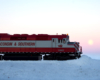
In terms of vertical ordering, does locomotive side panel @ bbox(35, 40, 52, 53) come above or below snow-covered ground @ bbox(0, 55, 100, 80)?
above

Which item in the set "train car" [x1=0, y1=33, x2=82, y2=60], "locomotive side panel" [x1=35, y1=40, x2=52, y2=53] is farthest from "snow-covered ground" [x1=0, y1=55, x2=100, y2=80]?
"locomotive side panel" [x1=35, y1=40, x2=52, y2=53]

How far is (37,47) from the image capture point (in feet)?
68.5

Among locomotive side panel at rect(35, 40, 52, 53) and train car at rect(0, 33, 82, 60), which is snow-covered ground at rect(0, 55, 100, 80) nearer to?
train car at rect(0, 33, 82, 60)

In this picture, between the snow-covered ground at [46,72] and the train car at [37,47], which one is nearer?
the snow-covered ground at [46,72]

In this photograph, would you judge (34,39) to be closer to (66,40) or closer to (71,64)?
(66,40)

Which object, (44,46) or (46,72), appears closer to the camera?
(46,72)

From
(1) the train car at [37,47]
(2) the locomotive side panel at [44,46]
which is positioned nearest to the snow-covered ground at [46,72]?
(1) the train car at [37,47]

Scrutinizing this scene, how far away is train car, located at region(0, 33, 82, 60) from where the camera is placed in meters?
20.3

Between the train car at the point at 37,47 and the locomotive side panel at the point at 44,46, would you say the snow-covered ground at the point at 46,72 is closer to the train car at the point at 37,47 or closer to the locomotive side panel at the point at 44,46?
the train car at the point at 37,47

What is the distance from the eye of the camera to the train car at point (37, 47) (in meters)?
20.3

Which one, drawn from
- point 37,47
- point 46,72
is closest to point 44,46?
point 37,47

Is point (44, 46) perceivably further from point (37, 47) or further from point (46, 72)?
point (46, 72)

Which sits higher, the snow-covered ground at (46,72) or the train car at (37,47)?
the train car at (37,47)

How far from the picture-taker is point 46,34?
2111cm
